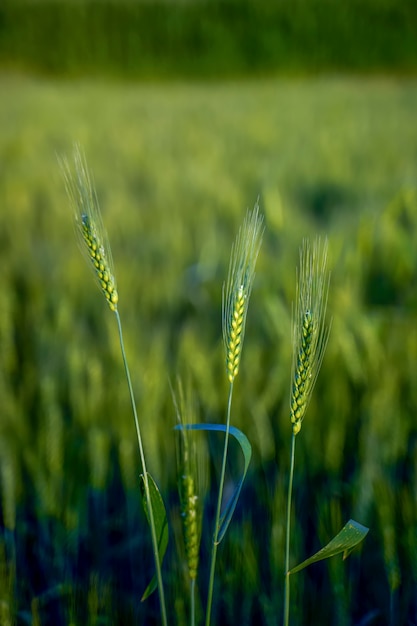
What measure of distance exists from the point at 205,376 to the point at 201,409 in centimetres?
5

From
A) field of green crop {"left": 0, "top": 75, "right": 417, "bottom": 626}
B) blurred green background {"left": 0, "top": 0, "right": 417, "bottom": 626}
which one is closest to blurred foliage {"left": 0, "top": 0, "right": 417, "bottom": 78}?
blurred green background {"left": 0, "top": 0, "right": 417, "bottom": 626}

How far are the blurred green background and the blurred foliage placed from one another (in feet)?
21.8

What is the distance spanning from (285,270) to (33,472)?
2.11 ft

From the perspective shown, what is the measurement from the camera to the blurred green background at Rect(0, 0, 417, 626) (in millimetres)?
572

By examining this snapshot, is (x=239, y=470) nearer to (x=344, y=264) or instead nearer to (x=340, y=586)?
(x=340, y=586)

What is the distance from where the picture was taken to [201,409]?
0.87 m

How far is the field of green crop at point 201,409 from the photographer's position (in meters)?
0.56

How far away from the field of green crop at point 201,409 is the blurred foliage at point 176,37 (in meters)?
7.59

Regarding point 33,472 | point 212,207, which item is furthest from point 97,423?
point 212,207

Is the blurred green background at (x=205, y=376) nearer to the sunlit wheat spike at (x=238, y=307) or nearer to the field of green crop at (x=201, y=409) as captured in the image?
the field of green crop at (x=201, y=409)

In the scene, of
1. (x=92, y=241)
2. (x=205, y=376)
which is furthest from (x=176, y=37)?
(x=92, y=241)

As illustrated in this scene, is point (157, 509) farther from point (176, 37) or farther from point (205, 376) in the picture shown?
point (176, 37)

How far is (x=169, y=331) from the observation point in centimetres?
112

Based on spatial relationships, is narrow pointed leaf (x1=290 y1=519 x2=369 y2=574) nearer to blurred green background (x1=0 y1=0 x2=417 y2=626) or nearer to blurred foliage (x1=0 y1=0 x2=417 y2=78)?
blurred green background (x1=0 y1=0 x2=417 y2=626)
